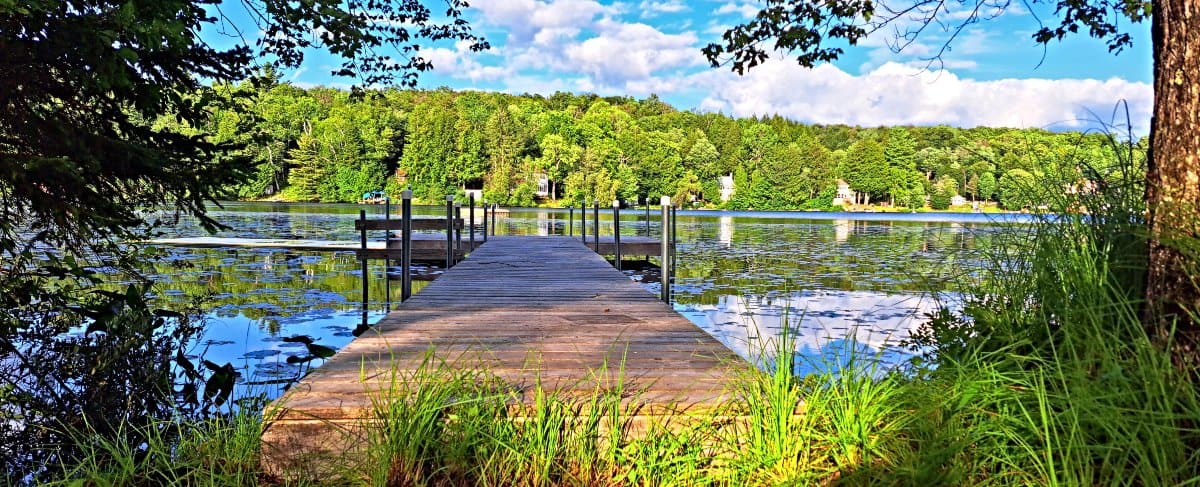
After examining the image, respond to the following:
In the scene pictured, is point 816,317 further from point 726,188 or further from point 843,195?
point 726,188

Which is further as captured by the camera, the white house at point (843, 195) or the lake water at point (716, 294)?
the white house at point (843, 195)

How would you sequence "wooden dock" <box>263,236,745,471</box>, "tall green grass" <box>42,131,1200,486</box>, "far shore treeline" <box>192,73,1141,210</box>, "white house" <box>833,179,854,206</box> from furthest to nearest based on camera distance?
A: "white house" <box>833,179,854,206</box>, "far shore treeline" <box>192,73,1141,210</box>, "wooden dock" <box>263,236,745,471</box>, "tall green grass" <box>42,131,1200,486</box>

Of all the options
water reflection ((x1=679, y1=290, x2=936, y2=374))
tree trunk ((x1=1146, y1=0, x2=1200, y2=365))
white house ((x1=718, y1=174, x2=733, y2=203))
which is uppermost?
white house ((x1=718, y1=174, x2=733, y2=203))

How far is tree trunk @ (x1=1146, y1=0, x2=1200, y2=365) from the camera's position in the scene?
206 cm

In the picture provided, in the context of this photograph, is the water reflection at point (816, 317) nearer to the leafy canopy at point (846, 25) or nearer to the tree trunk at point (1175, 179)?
the leafy canopy at point (846, 25)

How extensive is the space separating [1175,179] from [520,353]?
96.1 inches

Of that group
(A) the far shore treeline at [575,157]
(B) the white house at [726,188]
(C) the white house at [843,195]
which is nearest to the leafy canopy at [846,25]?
(A) the far shore treeline at [575,157]

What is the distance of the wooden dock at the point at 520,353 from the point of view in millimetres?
2320

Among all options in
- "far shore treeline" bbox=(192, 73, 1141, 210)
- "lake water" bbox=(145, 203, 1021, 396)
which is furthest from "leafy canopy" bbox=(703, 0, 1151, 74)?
"far shore treeline" bbox=(192, 73, 1141, 210)

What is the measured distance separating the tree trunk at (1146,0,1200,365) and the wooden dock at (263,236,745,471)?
4.24 feet

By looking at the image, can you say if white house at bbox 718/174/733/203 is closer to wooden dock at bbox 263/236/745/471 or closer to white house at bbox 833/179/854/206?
white house at bbox 833/179/854/206

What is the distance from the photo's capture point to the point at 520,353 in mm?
3359

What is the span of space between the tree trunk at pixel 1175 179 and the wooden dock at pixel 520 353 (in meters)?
1.29

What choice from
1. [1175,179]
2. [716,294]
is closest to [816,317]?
[716,294]
